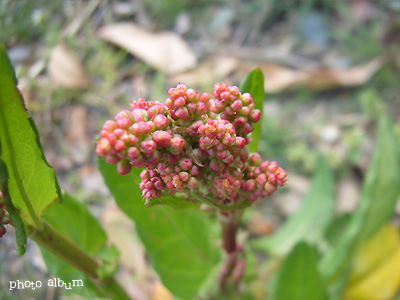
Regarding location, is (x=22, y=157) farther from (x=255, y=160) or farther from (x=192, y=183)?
(x=255, y=160)

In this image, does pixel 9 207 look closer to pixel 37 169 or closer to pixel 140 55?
pixel 37 169

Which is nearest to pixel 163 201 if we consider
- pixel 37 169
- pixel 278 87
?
pixel 37 169

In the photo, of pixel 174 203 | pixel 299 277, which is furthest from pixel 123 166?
pixel 299 277

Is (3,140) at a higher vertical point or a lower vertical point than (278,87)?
lower

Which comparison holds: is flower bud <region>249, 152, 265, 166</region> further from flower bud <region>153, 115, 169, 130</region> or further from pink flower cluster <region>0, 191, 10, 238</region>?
pink flower cluster <region>0, 191, 10, 238</region>

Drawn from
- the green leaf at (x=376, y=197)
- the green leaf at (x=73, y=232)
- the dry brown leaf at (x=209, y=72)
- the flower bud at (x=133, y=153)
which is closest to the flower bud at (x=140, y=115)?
the flower bud at (x=133, y=153)

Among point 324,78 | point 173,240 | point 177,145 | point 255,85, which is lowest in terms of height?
point 173,240
